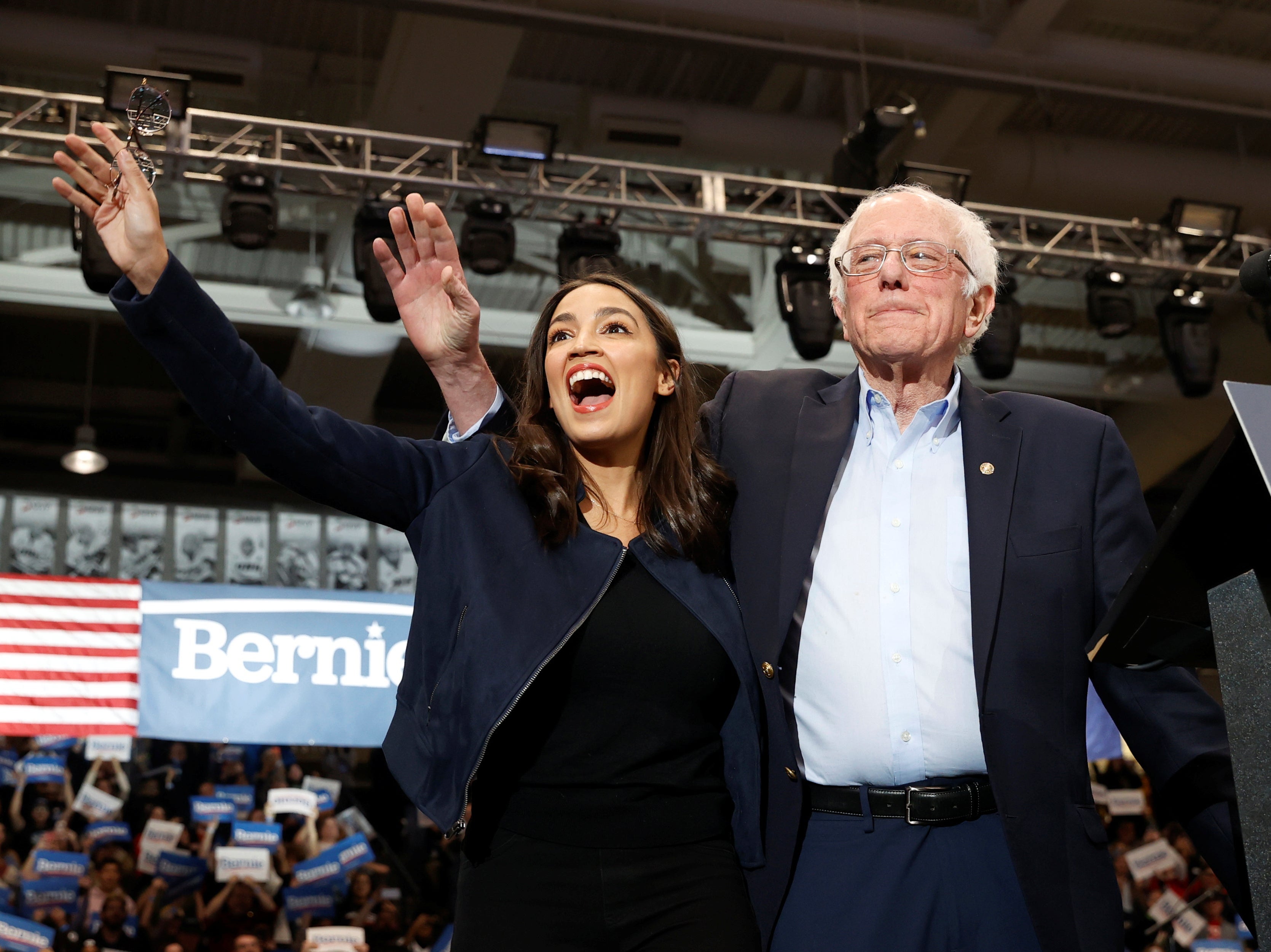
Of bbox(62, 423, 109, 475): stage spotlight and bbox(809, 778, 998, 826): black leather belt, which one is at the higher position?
bbox(62, 423, 109, 475): stage spotlight

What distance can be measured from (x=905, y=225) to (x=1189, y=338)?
574cm

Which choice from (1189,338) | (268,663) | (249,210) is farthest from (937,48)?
(268,663)

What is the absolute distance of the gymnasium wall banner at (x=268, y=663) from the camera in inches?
235

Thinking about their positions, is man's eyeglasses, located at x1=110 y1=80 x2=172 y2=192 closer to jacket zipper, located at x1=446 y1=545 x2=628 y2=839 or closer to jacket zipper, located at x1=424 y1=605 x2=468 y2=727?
jacket zipper, located at x1=424 y1=605 x2=468 y2=727

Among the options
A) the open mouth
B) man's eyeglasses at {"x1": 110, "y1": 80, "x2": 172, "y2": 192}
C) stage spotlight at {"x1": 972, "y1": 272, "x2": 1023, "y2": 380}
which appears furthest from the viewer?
stage spotlight at {"x1": 972, "y1": 272, "x2": 1023, "y2": 380}

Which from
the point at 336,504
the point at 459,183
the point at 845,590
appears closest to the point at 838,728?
the point at 845,590

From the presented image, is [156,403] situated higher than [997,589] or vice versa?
[156,403]

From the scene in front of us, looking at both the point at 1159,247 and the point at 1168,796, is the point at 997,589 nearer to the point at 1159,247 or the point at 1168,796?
the point at 1168,796

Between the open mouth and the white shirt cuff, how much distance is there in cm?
15

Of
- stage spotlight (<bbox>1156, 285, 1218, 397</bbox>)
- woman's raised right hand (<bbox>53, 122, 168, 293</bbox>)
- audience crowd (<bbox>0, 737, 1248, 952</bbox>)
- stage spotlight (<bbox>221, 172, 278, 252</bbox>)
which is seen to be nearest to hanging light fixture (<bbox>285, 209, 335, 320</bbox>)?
stage spotlight (<bbox>221, 172, 278, 252</bbox>)

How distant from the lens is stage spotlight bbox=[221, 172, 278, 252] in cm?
591

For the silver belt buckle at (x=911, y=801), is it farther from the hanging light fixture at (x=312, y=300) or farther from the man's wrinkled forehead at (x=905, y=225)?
the hanging light fixture at (x=312, y=300)

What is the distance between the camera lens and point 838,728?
1.76 metres

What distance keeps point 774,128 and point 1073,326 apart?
4.29 meters
